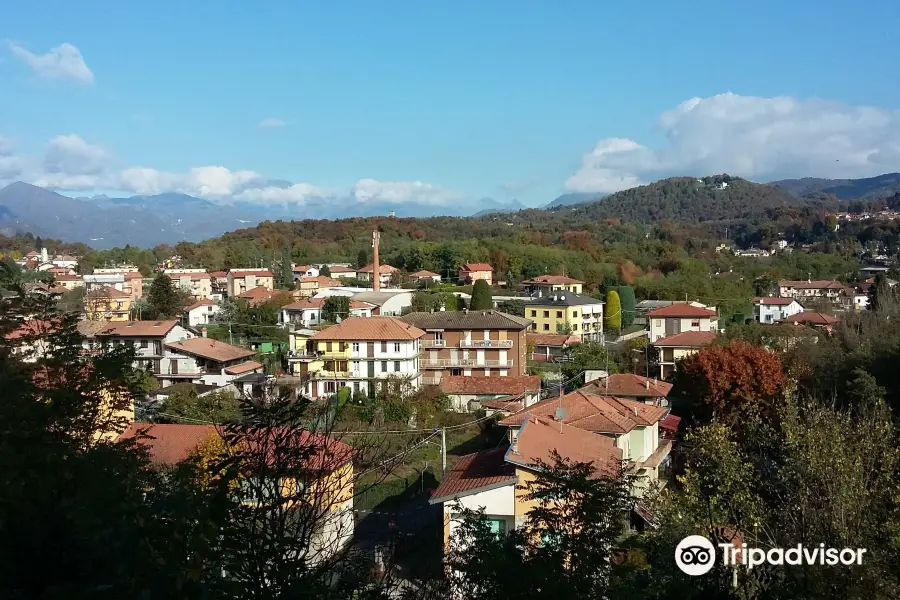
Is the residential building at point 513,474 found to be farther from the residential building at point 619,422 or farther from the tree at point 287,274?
the tree at point 287,274

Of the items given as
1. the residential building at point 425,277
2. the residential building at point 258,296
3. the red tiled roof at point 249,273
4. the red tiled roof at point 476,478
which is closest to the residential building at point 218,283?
the red tiled roof at point 249,273

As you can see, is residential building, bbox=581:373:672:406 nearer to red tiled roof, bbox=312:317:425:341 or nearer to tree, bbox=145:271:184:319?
red tiled roof, bbox=312:317:425:341

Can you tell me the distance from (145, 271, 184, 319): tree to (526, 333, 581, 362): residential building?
694 inches

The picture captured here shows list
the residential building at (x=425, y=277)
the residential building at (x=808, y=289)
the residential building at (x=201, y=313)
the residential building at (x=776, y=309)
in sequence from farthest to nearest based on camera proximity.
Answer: the residential building at (x=425, y=277)
the residential building at (x=808, y=289)
the residential building at (x=776, y=309)
the residential building at (x=201, y=313)

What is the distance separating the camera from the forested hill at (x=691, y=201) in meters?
138

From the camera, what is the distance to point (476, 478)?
10414mm

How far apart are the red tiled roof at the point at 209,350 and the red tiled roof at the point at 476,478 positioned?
47.4 feet

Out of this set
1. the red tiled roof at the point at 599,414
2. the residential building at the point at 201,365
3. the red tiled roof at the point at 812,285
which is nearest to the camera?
the red tiled roof at the point at 599,414

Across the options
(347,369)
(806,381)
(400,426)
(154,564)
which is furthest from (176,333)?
(154,564)

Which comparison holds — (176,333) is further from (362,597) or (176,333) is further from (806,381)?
(362,597)

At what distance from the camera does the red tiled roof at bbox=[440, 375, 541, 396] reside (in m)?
23.4

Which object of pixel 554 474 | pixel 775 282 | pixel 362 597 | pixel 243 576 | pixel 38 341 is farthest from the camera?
pixel 775 282

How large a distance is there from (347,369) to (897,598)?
20493 mm

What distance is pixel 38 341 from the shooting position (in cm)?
563
